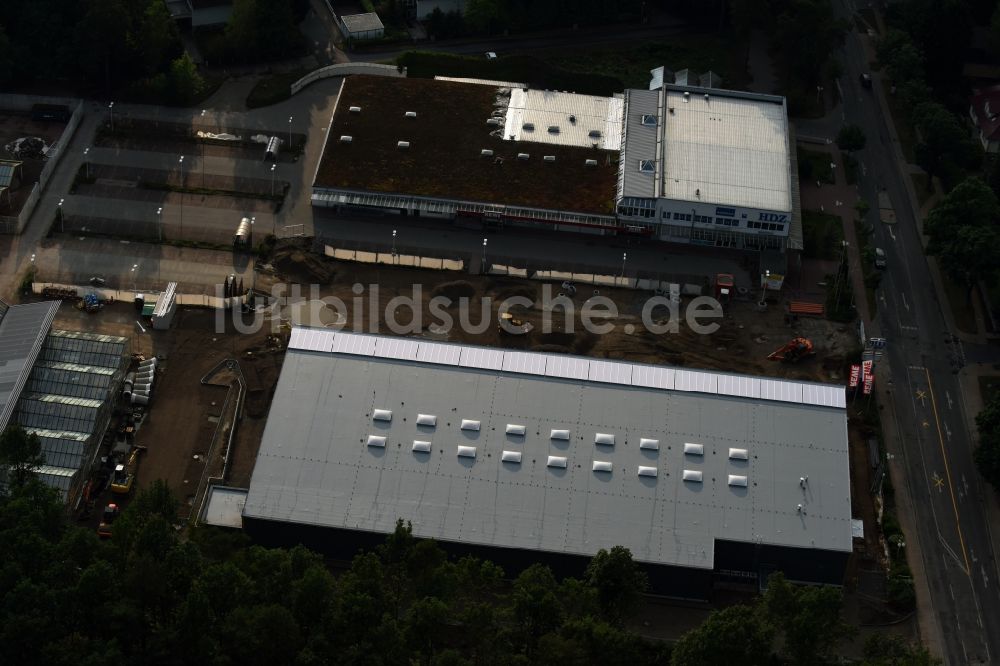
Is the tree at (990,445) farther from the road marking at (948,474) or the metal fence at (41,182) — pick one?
the metal fence at (41,182)

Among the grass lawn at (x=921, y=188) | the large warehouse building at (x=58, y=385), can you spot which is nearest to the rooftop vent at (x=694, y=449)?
the large warehouse building at (x=58, y=385)

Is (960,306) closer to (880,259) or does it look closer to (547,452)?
(880,259)

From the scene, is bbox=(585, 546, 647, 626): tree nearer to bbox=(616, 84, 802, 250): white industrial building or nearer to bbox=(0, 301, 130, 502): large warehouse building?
bbox=(0, 301, 130, 502): large warehouse building

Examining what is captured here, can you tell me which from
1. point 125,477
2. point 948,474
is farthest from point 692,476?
point 125,477

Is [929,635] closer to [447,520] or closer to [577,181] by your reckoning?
[447,520]

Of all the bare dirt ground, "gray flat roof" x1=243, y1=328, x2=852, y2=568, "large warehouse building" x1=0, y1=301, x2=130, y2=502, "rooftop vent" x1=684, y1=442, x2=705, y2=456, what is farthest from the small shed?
"rooftop vent" x1=684, y1=442, x2=705, y2=456

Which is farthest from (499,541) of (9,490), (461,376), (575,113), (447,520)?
(575,113)
